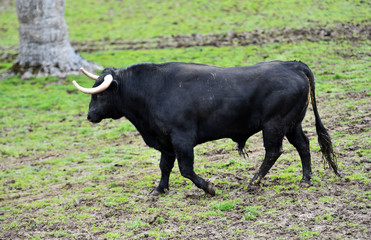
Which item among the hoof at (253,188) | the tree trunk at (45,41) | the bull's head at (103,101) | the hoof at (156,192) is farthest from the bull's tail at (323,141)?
the tree trunk at (45,41)

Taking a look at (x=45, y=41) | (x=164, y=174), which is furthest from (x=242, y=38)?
(x=164, y=174)

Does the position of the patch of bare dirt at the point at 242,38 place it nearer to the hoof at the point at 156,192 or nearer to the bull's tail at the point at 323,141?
the bull's tail at the point at 323,141

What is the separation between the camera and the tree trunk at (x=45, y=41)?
19.4m

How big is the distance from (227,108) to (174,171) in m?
2.54

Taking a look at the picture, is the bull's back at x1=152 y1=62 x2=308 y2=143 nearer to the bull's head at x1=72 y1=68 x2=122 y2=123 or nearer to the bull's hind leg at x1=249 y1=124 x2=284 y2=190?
the bull's hind leg at x1=249 y1=124 x2=284 y2=190

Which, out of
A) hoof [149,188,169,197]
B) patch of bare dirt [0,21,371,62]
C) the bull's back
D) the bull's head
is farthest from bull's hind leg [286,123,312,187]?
patch of bare dirt [0,21,371,62]

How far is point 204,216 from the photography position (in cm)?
757

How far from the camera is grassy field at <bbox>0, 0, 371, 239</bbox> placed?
23.8 feet

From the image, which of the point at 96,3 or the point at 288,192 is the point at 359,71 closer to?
the point at 288,192

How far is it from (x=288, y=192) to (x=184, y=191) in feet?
5.91

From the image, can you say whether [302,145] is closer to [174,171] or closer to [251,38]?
[174,171]

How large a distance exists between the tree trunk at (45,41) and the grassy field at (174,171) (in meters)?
0.59

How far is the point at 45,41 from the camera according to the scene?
19562mm

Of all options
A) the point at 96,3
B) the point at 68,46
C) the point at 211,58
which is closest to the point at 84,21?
the point at 96,3
